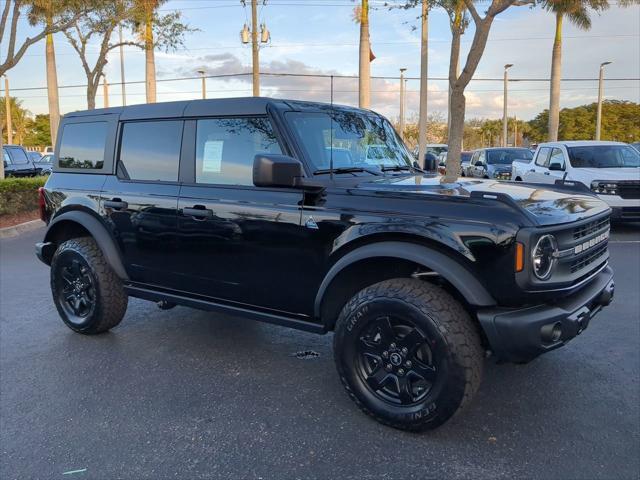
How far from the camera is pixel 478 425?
10.9 ft

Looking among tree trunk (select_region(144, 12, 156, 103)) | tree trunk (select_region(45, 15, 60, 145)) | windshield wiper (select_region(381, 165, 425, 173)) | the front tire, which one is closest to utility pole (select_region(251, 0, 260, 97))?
tree trunk (select_region(144, 12, 156, 103))

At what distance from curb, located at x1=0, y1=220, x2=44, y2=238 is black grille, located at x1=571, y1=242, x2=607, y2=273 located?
36.5 feet

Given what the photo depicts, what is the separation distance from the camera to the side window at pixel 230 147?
3842 millimetres

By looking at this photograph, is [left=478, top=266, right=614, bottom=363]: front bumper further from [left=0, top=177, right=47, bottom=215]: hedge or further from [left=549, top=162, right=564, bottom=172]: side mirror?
[left=0, top=177, right=47, bottom=215]: hedge

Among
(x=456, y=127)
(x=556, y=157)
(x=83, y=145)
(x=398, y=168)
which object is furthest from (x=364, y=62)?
(x=398, y=168)

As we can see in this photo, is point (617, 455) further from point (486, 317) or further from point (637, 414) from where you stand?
point (486, 317)

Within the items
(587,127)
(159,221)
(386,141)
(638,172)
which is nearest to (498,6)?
(638,172)

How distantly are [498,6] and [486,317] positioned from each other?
1186cm

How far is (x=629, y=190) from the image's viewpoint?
33.0ft

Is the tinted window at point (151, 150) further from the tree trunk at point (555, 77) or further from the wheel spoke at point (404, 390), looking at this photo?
the tree trunk at point (555, 77)

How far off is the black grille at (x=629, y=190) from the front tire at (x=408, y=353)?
837 centimetres

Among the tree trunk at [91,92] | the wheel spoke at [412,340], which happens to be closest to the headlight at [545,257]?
the wheel spoke at [412,340]

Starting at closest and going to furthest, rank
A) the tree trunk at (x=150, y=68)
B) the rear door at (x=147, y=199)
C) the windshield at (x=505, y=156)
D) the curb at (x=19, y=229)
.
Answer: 1. the rear door at (x=147, y=199)
2. the curb at (x=19, y=229)
3. the tree trunk at (x=150, y=68)
4. the windshield at (x=505, y=156)

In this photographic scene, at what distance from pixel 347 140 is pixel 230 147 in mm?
834
